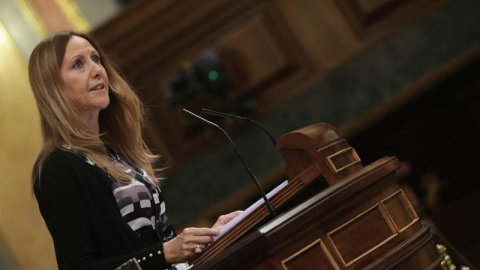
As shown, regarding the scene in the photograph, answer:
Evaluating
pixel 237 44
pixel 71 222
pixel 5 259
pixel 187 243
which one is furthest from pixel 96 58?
pixel 5 259

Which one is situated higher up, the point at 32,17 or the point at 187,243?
the point at 32,17

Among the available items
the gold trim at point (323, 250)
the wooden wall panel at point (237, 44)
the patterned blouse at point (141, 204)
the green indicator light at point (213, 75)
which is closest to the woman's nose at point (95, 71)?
the patterned blouse at point (141, 204)

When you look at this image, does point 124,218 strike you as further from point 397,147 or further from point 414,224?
point 397,147

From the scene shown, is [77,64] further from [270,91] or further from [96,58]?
[270,91]

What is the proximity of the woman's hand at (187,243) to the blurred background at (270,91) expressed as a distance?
100 inches

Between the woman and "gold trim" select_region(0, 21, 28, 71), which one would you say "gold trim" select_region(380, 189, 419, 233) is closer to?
the woman

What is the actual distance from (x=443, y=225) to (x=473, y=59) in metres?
0.94

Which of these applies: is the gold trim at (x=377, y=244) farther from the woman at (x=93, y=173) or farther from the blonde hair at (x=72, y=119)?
the blonde hair at (x=72, y=119)

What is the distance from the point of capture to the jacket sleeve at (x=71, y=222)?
155 centimetres

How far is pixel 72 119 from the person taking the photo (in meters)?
1.76

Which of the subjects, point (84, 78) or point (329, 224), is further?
point (84, 78)

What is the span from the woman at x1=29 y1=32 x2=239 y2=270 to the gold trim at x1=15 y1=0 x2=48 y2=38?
250cm

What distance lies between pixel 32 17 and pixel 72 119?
109 inches

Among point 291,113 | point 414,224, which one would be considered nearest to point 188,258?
point 414,224
